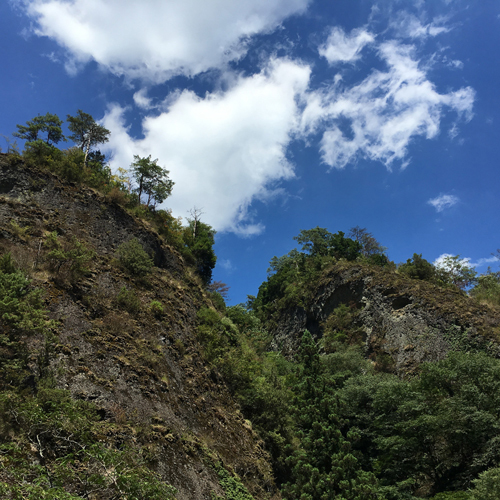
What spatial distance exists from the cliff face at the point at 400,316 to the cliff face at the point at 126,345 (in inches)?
550

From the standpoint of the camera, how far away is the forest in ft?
27.2

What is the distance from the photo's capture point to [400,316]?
1041 inches

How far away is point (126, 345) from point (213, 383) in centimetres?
576

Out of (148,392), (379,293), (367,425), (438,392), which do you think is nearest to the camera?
(148,392)

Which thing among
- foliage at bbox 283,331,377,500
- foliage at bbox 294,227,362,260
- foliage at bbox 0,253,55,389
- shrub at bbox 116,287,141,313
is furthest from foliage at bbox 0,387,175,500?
foliage at bbox 294,227,362,260

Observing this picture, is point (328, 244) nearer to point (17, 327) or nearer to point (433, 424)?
point (433, 424)

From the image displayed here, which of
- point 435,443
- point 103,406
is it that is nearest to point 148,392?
point 103,406

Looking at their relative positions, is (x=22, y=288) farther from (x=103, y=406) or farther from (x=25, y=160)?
(x=25, y=160)

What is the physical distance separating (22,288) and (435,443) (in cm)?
1929

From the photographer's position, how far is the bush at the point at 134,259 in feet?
64.0

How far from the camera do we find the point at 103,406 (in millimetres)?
10727

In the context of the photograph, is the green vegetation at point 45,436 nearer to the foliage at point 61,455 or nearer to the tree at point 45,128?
the foliage at point 61,455

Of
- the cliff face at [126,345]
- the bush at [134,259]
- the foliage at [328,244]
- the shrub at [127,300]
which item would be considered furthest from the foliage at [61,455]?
the foliage at [328,244]

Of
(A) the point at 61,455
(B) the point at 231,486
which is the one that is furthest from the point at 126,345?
(B) the point at 231,486
